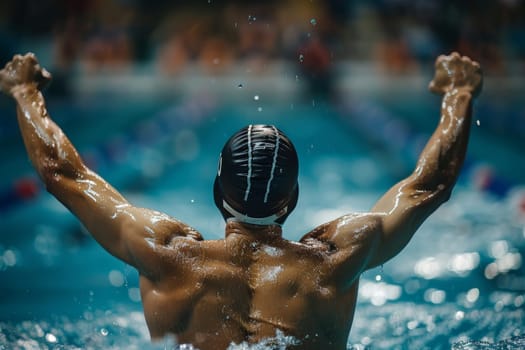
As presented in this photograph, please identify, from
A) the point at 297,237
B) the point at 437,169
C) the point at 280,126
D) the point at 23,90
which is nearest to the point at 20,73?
the point at 23,90

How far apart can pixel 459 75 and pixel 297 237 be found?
10.8 feet

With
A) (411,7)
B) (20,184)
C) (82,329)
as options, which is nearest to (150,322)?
(82,329)

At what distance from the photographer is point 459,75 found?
2.16 m

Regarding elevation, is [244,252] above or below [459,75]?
below

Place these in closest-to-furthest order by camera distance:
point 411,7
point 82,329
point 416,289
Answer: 1. point 82,329
2. point 416,289
3. point 411,7

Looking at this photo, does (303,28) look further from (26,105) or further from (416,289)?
(26,105)

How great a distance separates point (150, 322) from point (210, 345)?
16cm

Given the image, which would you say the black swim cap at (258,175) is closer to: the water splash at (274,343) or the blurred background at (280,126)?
the water splash at (274,343)

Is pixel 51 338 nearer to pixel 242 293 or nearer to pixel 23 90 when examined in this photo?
pixel 23 90

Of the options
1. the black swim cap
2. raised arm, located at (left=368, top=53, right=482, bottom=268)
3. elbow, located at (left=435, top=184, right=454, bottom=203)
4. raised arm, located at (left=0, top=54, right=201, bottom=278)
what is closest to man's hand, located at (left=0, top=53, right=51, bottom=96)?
raised arm, located at (left=0, top=54, right=201, bottom=278)

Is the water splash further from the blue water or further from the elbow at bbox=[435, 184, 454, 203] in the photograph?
the elbow at bbox=[435, 184, 454, 203]

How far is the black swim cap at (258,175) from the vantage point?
1659 mm

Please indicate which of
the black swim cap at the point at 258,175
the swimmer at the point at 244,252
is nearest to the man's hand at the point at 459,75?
the swimmer at the point at 244,252

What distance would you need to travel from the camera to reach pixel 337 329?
176cm
